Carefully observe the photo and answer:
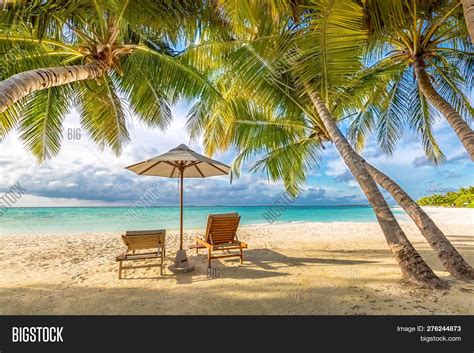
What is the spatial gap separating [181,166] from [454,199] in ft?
126

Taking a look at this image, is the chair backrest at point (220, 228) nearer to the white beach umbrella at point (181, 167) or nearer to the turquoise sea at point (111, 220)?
the white beach umbrella at point (181, 167)

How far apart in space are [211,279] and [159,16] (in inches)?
189

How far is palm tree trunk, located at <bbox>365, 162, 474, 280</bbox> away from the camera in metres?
3.37

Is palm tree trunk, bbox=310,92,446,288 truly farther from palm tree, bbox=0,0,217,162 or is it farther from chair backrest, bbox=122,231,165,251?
chair backrest, bbox=122,231,165,251

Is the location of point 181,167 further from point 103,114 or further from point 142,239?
point 103,114

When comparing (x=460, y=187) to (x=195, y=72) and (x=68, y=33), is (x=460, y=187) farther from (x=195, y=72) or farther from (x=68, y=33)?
(x=68, y=33)

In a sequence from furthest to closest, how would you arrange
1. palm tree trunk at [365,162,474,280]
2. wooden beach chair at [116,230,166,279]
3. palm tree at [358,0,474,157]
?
palm tree at [358,0,474,157], wooden beach chair at [116,230,166,279], palm tree trunk at [365,162,474,280]

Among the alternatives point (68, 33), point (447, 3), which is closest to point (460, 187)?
point (447, 3)

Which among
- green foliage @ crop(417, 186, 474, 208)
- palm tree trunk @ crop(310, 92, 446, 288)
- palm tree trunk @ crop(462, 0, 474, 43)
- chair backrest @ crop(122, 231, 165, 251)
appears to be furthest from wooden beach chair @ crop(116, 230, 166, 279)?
green foliage @ crop(417, 186, 474, 208)

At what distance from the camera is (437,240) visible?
358 cm

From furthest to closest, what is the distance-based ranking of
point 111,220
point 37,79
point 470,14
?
point 111,220
point 470,14
point 37,79

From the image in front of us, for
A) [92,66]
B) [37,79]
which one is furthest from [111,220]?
[37,79]

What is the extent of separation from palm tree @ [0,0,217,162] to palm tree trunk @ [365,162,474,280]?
3952 mm
